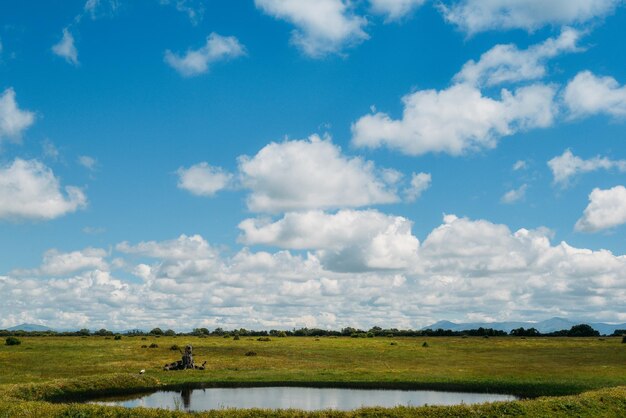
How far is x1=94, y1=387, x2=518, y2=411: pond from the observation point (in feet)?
151

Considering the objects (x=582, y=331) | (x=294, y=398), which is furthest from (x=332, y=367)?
(x=582, y=331)

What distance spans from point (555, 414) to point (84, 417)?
3239 centimetres

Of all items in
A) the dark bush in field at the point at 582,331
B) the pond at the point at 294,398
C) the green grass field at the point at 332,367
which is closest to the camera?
the pond at the point at 294,398

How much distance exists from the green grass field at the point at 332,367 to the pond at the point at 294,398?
419 cm

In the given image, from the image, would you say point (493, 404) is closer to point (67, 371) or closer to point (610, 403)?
point (610, 403)

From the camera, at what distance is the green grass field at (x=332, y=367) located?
56.2m

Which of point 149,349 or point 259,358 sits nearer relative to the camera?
point 259,358

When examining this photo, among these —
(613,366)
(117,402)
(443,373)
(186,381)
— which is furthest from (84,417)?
(613,366)

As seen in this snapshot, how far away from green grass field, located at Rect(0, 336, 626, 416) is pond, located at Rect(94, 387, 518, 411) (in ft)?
13.7

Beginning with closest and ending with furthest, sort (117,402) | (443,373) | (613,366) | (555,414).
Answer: (555,414) < (117,402) < (443,373) < (613,366)

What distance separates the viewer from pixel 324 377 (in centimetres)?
6238

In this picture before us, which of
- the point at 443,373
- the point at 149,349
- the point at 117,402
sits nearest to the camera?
the point at 117,402

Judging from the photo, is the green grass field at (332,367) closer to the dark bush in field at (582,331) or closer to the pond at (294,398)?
the pond at (294,398)

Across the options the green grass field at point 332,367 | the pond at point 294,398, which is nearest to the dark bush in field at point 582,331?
the green grass field at point 332,367
